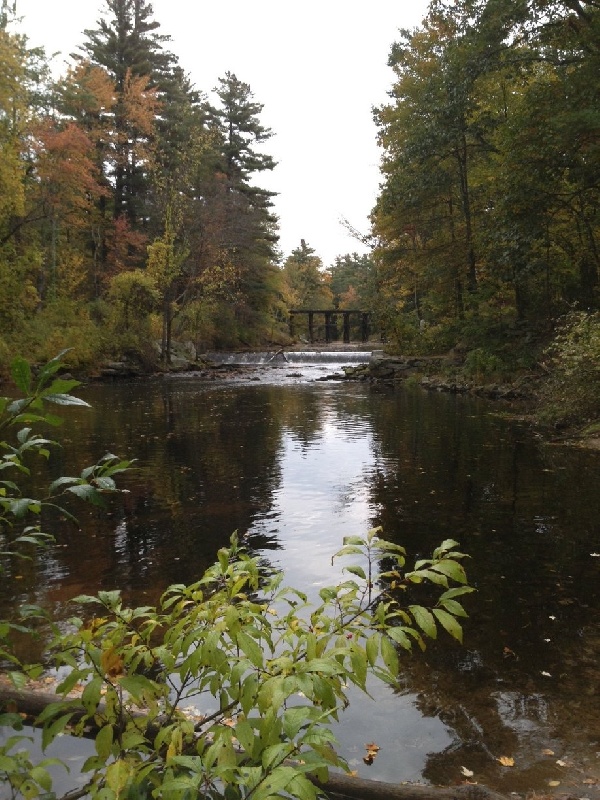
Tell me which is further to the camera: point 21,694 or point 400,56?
point 400,56

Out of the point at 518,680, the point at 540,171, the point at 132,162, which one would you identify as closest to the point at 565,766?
the point at 518,680

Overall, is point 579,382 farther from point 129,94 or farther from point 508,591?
point 129,94

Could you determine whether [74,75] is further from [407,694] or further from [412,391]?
[407,694]

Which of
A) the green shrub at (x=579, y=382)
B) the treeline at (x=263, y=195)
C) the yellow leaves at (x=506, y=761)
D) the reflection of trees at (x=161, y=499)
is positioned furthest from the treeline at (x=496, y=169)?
the yellow leaves at (x=506, y=761)

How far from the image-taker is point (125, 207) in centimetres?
3928

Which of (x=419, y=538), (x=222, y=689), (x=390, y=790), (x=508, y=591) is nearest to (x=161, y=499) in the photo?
(x=419, y=538)

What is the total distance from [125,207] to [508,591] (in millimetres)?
39066

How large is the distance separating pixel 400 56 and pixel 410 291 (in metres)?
12.3

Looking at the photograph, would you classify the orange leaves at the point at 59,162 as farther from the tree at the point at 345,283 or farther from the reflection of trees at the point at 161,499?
the tree at the point at 345,283

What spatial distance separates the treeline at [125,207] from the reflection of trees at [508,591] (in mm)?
19800

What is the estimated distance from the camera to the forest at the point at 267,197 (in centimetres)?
1719

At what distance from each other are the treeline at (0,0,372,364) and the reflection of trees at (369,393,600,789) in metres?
19.8

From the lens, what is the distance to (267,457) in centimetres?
1081

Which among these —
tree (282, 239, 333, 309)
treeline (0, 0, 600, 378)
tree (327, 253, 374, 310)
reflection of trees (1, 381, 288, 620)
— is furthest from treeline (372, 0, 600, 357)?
tree (327, 253, 374, 310)
